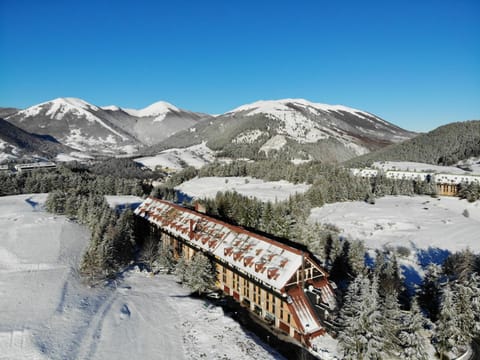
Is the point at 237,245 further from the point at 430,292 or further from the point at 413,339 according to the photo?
the point at 430,292

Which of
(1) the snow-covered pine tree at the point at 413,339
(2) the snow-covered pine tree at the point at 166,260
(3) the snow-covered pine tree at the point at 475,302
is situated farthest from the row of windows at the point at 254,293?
(3) the snow-covered pine tree at the point at 475,302

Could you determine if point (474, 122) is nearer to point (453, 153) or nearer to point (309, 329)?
point (453, 153)

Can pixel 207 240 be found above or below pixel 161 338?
above

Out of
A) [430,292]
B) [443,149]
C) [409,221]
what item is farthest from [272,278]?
[443,149]

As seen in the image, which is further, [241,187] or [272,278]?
[241,187]

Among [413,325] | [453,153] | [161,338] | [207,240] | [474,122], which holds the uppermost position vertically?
[474,122]

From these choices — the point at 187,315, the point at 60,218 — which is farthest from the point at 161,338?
the point at 60,218
